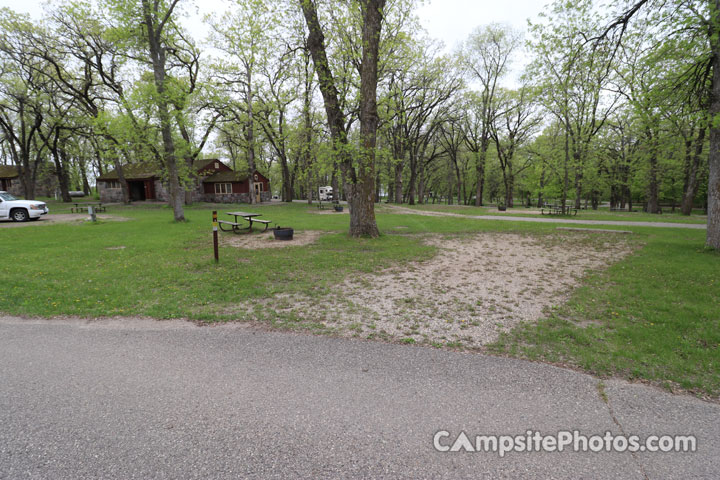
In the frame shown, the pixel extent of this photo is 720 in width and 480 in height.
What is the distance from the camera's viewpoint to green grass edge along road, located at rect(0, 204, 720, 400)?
142 inches

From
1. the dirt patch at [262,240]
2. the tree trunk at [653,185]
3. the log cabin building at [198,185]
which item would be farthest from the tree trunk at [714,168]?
the log cabin building at [198,185]

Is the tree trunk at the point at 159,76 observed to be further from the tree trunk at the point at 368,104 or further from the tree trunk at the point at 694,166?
the tree trunk at the point at 694,166

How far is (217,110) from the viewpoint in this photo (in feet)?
88.0

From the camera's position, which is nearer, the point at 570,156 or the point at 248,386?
the point at 248,386

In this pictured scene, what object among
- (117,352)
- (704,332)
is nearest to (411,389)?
(117,352)

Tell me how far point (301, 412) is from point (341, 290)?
3.48 m

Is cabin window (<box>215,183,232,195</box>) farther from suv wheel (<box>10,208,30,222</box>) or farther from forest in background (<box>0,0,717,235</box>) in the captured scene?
suv wheel (<box>10,208,30,222</box>)

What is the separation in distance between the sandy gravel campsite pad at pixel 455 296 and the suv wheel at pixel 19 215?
20671 millimetres

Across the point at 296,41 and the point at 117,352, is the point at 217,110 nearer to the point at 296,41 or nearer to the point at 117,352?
the point at 296,41

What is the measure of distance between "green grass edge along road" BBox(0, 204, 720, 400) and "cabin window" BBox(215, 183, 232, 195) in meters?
26.7

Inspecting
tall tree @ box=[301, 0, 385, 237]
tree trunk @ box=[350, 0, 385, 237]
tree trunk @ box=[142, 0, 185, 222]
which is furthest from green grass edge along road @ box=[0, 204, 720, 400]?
tree trunk @ box=[142, 0, 185, 222]

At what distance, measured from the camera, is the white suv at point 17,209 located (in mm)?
16688

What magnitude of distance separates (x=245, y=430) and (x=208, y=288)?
4181 mm

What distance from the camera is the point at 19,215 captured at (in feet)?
55.9
